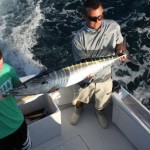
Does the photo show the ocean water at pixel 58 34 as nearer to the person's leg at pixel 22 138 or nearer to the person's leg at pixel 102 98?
the person's leg at pixel 102 98

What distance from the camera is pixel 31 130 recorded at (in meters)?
3.57

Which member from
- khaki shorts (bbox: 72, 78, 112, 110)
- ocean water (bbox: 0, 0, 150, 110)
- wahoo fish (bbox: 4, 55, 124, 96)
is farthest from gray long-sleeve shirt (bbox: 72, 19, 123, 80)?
ocean water (bbox: 0, 0, 150, 110)

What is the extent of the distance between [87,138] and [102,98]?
1.85ft

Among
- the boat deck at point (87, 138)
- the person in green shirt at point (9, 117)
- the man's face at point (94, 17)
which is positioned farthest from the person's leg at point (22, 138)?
the man's face at point (94, 17)

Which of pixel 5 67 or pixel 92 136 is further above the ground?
pixel 5 67

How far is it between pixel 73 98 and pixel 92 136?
0.60 m

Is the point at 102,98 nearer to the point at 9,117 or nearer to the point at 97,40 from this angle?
the point at 97,40

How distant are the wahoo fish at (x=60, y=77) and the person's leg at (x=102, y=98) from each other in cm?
44

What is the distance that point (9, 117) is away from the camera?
115 inches

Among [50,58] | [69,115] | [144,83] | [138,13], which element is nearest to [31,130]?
[69,115]

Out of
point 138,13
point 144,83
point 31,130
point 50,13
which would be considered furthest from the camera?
point 50,13

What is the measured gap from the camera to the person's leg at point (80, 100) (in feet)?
12.7

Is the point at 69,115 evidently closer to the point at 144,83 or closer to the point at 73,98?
the point at 73,98

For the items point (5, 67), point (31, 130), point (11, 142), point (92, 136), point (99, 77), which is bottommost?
point (92, 136)
